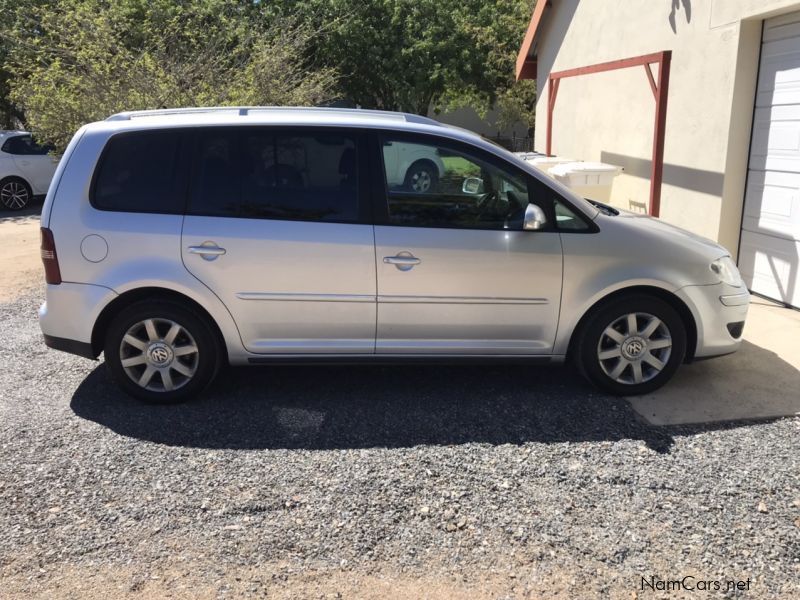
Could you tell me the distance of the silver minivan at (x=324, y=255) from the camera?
14.7 feet

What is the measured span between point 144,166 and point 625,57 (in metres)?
7.10

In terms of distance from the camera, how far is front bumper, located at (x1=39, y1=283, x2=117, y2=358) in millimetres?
4492

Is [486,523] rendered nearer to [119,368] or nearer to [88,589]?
[88,589]

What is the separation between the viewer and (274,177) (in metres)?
4.54

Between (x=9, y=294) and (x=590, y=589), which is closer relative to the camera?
(x=590, y=589)

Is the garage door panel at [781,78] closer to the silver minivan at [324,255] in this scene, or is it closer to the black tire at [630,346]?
the silver minivan at [324,255]

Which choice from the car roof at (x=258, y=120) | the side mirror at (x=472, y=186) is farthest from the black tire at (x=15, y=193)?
the side mirror at (x=472, y=186)

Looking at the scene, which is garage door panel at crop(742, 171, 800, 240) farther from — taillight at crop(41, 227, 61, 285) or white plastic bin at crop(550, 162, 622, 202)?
taillight at crop(41, 227, 61, 285)

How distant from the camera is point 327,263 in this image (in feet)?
14.7

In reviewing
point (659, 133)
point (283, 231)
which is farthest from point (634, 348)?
point (659, 133)

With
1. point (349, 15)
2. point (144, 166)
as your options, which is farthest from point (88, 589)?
point (349, 15)

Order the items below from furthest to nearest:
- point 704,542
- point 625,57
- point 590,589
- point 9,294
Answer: point 625,57, point 9,294, point 704,542, point 590,589

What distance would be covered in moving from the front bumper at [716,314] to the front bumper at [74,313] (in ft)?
12.0

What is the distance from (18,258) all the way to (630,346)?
8535 millimetres
